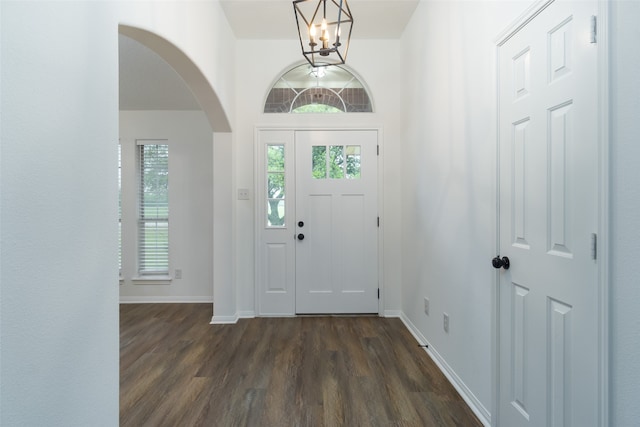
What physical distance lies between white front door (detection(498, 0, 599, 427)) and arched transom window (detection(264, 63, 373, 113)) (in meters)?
2.11

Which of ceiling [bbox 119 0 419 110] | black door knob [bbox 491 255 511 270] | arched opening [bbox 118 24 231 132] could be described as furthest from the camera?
ceiling [bbox 119 0 419 110]

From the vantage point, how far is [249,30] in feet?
10.9

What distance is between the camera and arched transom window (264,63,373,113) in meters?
3.60

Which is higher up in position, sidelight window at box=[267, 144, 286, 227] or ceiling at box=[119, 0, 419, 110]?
ceiling at box=[119, 0, 419, 110]

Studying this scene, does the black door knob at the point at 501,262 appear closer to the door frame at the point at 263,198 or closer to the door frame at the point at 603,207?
the door frame at the point at 603,207

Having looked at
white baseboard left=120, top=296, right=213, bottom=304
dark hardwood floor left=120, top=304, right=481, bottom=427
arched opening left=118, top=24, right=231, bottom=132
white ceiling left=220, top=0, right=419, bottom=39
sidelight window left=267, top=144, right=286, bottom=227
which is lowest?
dark hardwood floor left=120, top=304, right=481, bottom=427

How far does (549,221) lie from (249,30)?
10.9 feet

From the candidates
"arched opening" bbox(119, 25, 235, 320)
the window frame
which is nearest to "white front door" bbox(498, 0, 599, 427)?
"arched opening" bbox(119, 25, 235, 320)

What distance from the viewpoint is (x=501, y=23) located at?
1633 millimetres

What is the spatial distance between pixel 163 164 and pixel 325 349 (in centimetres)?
325

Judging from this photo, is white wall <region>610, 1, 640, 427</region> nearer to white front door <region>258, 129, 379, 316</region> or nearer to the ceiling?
the ceiling

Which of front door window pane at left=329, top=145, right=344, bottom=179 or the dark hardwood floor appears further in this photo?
front door window pane at left=329, top=145, right=344, bottom=179

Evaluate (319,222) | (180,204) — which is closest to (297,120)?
(319,222)

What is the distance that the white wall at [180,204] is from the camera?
4.16 m
